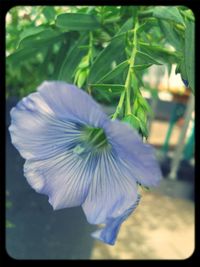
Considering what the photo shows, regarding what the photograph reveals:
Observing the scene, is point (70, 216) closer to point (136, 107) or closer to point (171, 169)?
point (136, 107)

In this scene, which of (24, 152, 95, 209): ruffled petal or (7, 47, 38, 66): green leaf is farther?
(7, 47, 38, 66): green leaf

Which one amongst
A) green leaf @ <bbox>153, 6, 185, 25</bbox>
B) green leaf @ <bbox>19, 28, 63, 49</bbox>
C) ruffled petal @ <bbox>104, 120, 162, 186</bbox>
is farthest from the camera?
green leaf @ <bbox>19, 28, 63, 49</bbox>

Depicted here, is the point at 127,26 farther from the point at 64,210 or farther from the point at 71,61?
the point at 64,210

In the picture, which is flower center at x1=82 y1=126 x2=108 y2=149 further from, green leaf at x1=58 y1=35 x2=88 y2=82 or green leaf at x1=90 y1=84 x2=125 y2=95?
green leaf at x1=58 y1=35 x2=88 y2=82

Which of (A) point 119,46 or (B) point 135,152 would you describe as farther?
(A) point 119,46

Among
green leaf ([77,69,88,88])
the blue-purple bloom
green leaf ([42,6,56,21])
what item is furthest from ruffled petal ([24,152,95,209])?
green leaf ([42,6,56,21])

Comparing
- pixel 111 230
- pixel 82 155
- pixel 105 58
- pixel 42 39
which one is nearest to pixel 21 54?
pixel 42 39
